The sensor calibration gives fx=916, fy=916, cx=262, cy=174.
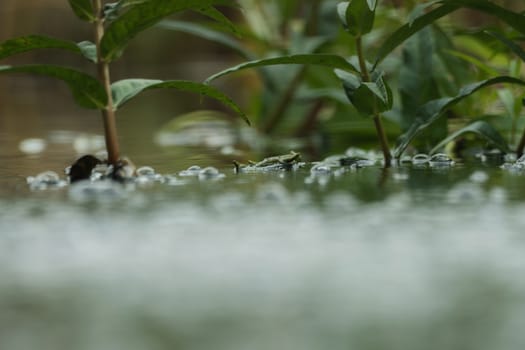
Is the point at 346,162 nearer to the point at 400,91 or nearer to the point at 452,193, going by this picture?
the point at 400,91

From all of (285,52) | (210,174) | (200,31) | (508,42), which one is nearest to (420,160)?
(508,42)

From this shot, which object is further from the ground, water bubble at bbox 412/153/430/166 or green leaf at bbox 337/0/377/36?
green leaf at bbox 337/0/377/36

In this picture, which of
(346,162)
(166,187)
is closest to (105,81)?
(166,187)

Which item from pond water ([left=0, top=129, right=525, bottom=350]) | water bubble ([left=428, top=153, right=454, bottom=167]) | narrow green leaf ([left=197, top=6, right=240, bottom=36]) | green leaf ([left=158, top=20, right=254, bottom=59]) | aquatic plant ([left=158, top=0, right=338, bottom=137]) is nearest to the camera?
pond water ([left=0, top=129, right=525, bottom=350])

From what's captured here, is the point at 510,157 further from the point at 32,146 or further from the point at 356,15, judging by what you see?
the point at 32,146

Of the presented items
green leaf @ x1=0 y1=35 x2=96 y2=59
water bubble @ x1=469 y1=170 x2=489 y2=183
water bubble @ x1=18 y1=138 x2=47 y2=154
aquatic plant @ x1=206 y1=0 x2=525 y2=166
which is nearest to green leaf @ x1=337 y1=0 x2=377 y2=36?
aquatic plant @ x1=206 y1=0 x2=525 y2=166

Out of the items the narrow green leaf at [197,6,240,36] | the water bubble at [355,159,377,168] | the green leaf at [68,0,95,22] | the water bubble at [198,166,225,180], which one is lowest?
the water bubble at [355,159,377,168]

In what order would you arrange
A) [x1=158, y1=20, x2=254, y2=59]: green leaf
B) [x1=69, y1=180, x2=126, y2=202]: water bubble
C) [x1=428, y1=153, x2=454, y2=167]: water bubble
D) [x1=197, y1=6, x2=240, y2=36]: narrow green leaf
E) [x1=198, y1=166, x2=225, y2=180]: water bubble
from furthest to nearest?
[x1=158, y1=20, x2=254, y2=59]: green leaf
[x1=428, y1=153, x2=454, y2=167]: water bubble
[x1=198, y1=166, x2=225, y2=180]: water bubble
[x1=197, y1=6, x2=240, y2=36]: narrow green leaf
[x1=69, y1=180, x2=126, y2=202]: water bubble

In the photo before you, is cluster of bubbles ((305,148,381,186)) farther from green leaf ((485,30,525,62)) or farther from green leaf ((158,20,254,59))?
green leaf ((158,20,254,59))
